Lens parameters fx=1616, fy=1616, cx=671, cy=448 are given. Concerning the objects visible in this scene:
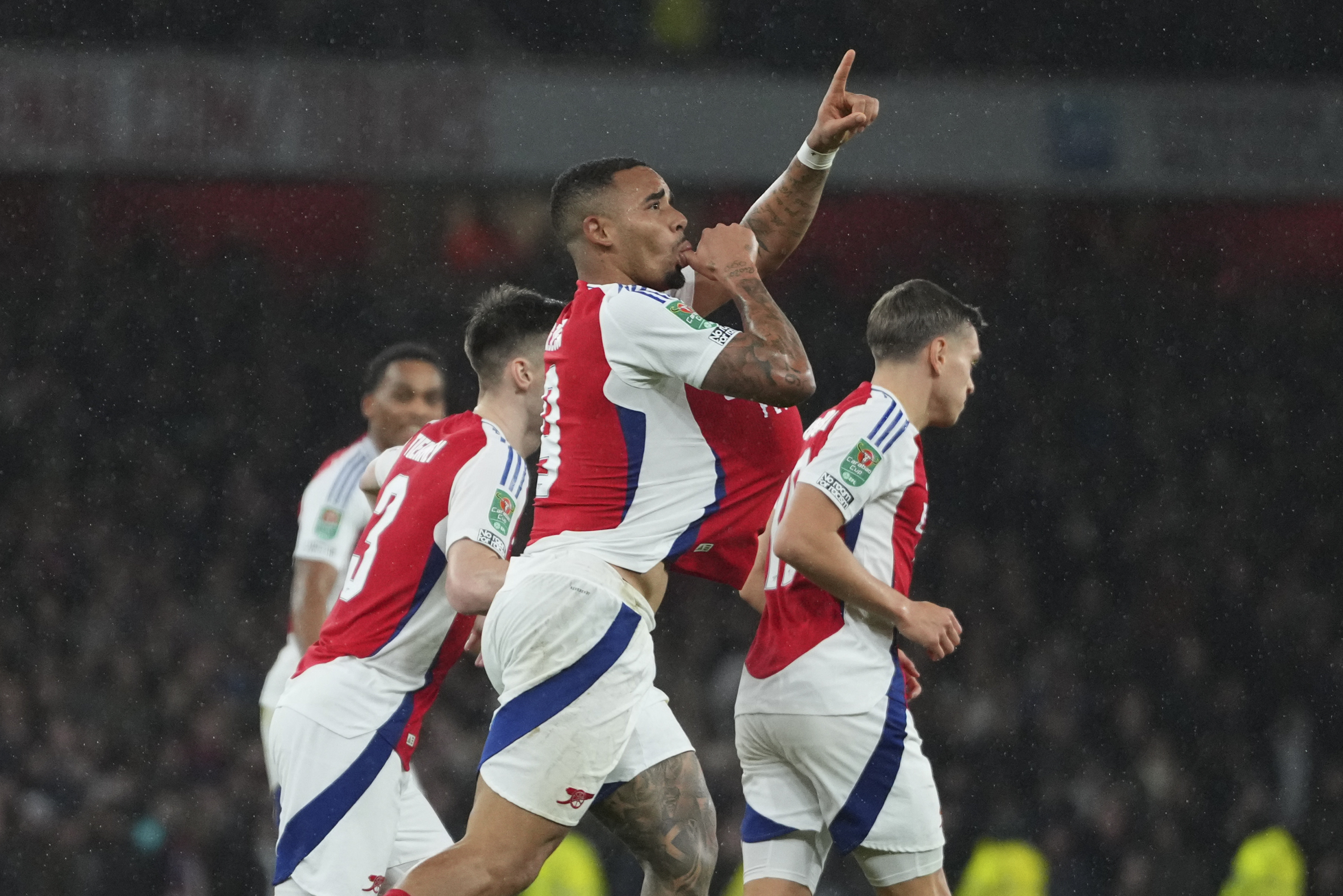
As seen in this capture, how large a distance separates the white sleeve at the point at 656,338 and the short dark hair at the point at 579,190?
12.0 inches

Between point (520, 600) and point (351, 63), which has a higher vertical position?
point (351, 63)

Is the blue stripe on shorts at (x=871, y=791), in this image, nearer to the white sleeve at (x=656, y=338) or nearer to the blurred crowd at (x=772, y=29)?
the white sleeve at (x=656, y=338)

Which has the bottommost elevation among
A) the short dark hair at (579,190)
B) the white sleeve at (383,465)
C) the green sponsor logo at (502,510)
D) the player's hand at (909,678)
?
the player's hand at (909,678)

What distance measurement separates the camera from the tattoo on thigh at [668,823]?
11.8ft

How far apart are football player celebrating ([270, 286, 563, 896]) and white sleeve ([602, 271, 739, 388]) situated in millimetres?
570

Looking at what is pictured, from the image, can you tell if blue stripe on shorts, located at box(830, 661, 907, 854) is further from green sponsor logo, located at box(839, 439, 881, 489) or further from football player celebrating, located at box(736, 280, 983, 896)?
green sponsor logo, located at box(839, 439, 881, 489)

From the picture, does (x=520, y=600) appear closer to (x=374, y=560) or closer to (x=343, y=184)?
(x=374, y=560)

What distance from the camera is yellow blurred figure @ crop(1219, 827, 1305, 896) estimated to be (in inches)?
345

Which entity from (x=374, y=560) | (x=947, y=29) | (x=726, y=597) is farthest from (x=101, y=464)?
(x=374, y=560)

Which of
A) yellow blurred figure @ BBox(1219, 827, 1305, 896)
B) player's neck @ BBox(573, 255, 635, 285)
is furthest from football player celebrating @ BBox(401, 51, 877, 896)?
yellow blurred figure @ BBox(1219, 827, 1305, 896)

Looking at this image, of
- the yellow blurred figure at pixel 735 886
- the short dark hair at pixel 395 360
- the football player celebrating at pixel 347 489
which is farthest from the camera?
the yellow blurred figure at pixel 735 886

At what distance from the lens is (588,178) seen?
3.71 meters

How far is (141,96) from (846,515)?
1015 cm

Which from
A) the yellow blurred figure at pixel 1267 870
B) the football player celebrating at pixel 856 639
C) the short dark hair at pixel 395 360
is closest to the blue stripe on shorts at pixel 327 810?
the football player celebrating at pixel 856 639
